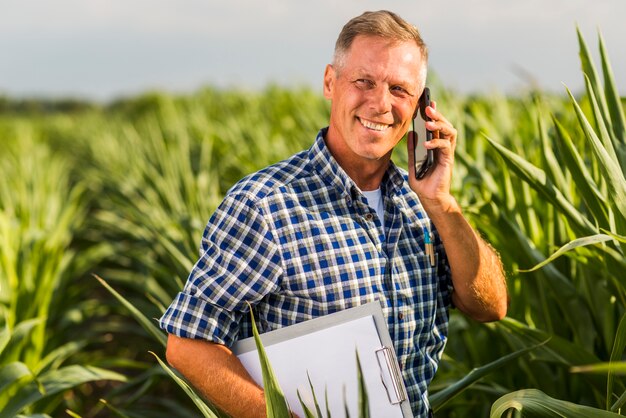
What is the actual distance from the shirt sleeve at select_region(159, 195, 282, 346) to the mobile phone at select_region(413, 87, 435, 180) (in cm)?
32

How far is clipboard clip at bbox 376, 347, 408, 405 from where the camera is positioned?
1.36 meters

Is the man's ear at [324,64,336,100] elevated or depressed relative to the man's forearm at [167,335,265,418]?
elevated

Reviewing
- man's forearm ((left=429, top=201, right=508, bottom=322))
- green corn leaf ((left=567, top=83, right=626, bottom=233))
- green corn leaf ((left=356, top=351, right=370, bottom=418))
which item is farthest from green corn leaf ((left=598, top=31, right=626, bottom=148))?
green corn leaf ((left=356, top=351, right=370, bottom=418))

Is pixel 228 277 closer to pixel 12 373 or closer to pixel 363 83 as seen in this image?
pixel 363 83

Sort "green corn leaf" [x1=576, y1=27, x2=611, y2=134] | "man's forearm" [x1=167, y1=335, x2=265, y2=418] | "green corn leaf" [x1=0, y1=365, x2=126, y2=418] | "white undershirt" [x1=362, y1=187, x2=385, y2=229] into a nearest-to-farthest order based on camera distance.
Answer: "man's forearm" [x1=167, y1=335, x2=265, y2=418], "white undershirt" [x1=362, y1=187, x2=385, y2=229], "green corn leaf" [x1=576, y1=27, x2=611, y2=134], "green corn leaf" [x1=0, y1=365, x2=126, y2=418]

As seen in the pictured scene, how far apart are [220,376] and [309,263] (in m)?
0.26

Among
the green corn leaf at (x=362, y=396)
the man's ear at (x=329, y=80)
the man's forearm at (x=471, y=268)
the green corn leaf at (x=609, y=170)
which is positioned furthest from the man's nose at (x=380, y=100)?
the green corn leaf at (x=362, y=396)

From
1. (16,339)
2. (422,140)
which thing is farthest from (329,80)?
(16,339)

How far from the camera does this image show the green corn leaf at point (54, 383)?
1873 millimetres

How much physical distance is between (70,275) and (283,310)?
8.66 ft

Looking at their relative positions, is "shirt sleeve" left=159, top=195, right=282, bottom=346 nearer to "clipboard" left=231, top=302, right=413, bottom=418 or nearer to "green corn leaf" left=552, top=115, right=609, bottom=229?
"clipboard" left=231, top=302, right=413, bottom=418

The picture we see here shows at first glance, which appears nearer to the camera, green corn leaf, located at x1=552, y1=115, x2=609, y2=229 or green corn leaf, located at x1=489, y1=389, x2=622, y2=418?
green corn leaf, located at x1=489, y1=389, x2=622, y2=418

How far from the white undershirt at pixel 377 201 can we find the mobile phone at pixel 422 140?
0.39 feet

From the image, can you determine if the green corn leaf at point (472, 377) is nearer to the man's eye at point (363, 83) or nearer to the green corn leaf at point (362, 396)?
the green corn leaf at point (362, 396)
